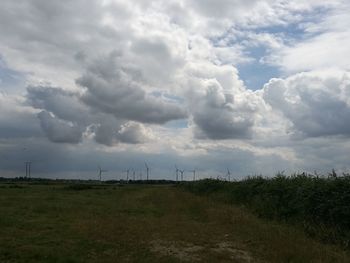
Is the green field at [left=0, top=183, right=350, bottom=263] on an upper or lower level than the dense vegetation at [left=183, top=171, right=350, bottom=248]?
lower

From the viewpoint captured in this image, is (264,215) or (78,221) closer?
(78,221)

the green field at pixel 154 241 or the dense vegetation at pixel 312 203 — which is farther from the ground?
the dense vegetation at pixel 312 203

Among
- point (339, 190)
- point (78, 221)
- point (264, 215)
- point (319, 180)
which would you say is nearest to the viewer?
point (339, 190)

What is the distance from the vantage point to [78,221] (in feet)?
80.4

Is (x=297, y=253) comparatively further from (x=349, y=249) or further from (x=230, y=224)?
(x=230, y=224)

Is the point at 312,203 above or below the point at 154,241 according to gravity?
above

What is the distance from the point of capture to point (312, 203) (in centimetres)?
2223

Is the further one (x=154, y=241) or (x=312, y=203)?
(x=312, y=203)

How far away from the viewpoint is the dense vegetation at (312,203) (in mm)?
19203

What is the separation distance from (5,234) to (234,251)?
919cm

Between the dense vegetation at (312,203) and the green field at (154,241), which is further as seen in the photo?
the dense vegetation at (312,203)

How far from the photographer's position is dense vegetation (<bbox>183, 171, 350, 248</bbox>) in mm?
19203

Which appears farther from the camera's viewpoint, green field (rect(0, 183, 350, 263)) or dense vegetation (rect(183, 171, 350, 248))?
dense vegetation (rect(183, 171, 350, 248))

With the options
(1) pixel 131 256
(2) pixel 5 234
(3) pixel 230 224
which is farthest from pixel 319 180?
(2) pixel 5 234
